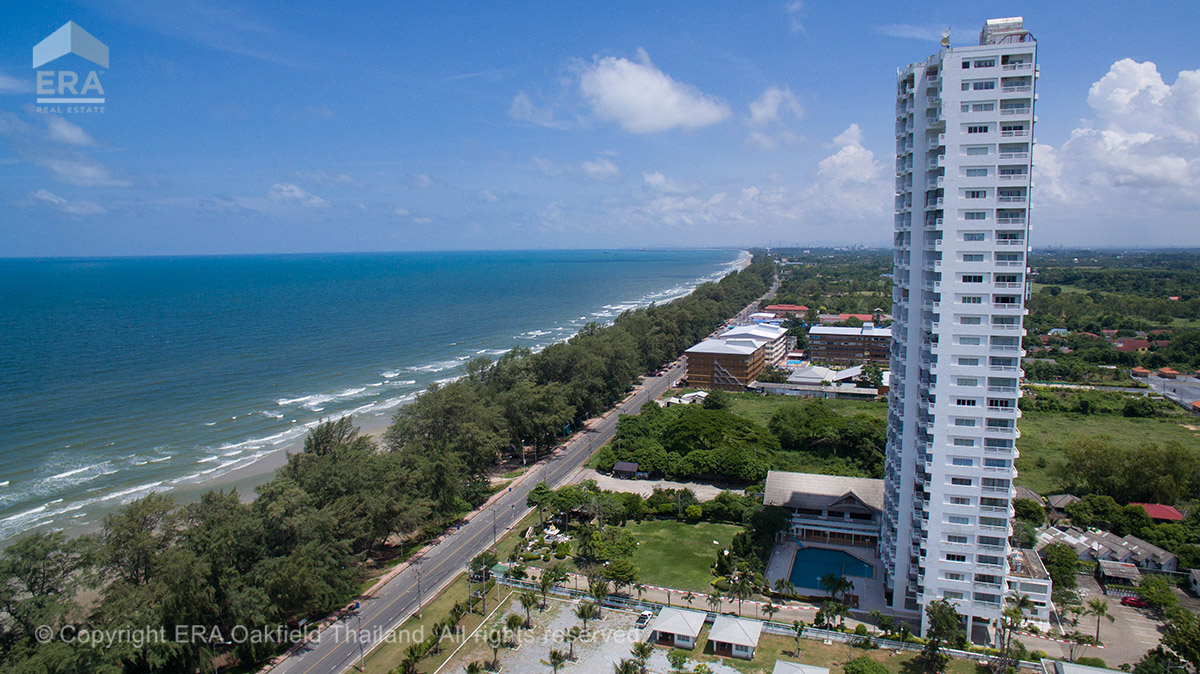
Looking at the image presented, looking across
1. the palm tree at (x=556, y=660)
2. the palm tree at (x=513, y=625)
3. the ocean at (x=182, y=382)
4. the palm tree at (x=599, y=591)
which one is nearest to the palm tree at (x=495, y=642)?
the palm tree at (x=513, y=625)

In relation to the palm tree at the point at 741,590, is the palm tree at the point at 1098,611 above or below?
below

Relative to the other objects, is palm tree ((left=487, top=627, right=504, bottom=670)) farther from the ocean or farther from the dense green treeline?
the ocean

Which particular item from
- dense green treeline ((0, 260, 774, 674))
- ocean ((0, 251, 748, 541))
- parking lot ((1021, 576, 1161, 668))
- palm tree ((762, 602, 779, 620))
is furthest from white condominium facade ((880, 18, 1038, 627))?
ocean ((0, 251, 748, 541))

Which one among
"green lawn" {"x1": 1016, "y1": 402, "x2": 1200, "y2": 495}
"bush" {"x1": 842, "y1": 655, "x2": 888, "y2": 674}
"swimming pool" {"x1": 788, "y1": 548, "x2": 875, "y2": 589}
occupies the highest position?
"bush" {"x1": 842, "y1": 655, "x2": 888, "y2": 674}

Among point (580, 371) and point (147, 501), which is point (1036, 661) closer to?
point (147, 501)

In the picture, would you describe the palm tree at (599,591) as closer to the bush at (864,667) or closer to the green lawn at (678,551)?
the green lawn at (678,551)
